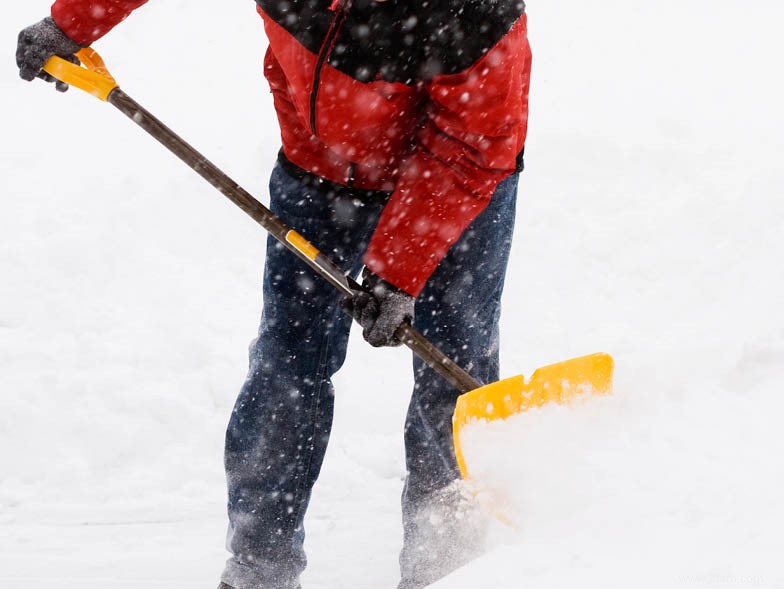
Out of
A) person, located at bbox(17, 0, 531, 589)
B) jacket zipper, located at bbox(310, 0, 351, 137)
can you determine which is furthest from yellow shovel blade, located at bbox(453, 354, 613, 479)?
jacket zipper, located at bbox(310, 0, 351, 137)

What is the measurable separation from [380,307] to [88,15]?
3.40 feet

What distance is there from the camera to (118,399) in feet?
10.0

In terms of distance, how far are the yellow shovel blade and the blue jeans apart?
23 centimetres

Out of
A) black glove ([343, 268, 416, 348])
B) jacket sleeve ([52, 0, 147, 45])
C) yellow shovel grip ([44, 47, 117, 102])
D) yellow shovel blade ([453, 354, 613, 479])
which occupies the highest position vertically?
jacket sleeve ([52, 0, 147, 45])

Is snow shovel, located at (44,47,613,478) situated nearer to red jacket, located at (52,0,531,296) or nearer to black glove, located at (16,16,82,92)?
red jacket, located at (52,0,531,296)

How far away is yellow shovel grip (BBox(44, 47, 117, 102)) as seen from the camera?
2.23 meters

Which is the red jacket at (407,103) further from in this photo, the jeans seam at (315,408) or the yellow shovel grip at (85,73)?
the yellow shovel grip at (85,73)

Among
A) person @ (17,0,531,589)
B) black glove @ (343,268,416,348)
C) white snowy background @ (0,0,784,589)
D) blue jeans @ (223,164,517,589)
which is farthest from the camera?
blue jeans @ (223,164,517,589)

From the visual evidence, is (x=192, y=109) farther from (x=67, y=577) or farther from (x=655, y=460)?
(x=655, y=460)

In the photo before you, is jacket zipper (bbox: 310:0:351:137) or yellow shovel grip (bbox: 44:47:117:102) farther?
yellow shovel grip (bbox: 44:47:117:102)

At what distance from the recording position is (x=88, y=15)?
2.18 m

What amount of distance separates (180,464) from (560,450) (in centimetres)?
148

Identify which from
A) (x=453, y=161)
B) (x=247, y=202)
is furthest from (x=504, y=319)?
(x=453, y=161)

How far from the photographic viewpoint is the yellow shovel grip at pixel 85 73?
2.23m
